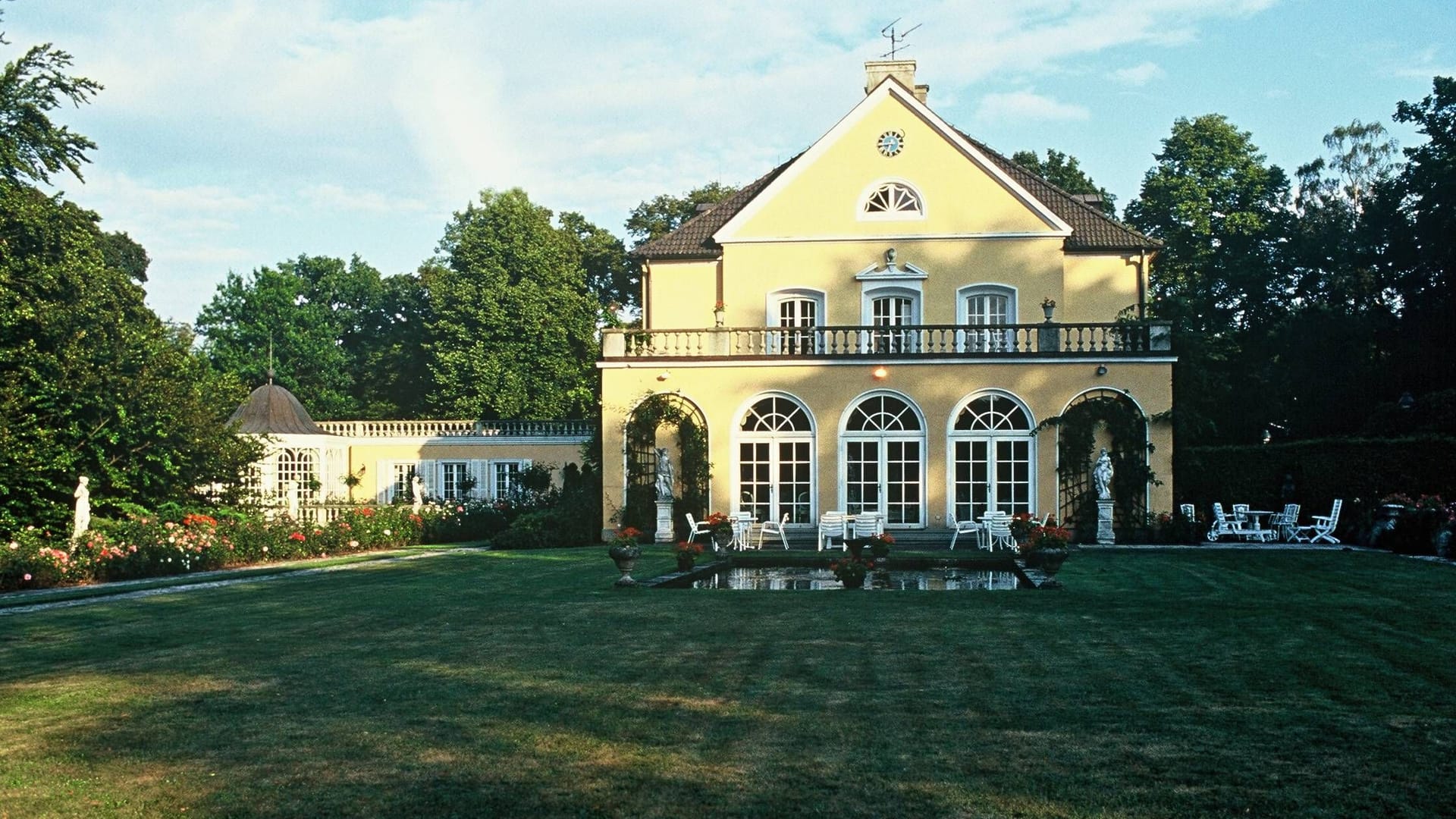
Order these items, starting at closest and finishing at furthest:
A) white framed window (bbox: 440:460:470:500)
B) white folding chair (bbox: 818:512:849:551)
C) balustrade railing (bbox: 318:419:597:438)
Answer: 1. white folding chair (bbox: 818:512:849:551)
2. balustrade railing (bbox: 318:419:597:438)
3. white framed window (bbox: 440:460:470:500)

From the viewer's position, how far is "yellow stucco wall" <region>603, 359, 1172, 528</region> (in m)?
24.9

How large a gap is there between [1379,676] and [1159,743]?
9.48 feet

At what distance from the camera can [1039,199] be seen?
28.6 m

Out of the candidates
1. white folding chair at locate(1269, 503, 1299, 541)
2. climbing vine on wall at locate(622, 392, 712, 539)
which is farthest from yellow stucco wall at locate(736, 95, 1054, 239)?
white folding chair at locate(1269, 503, 1299, 541)

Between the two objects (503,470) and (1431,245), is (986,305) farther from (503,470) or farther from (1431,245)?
(503,470)

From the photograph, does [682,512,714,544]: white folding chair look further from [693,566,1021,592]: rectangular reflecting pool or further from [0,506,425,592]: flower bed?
[0,506,425,592]: flower bed

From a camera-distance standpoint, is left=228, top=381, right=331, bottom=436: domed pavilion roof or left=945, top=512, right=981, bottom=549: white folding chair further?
left=228, top=381, right=331, bottom=436: domed pavilion roof

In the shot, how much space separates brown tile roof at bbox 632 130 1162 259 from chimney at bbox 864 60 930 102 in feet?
8.54

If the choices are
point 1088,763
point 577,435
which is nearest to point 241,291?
point 577,435

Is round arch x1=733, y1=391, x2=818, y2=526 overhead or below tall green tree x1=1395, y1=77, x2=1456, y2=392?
below

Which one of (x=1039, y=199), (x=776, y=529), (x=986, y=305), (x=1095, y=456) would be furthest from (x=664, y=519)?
(x=1039, y=199)

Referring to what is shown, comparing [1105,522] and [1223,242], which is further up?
[1223,242]

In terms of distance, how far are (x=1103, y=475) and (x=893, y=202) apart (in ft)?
27.5

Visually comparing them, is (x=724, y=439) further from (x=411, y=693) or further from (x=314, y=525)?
(x=411, y=693)
